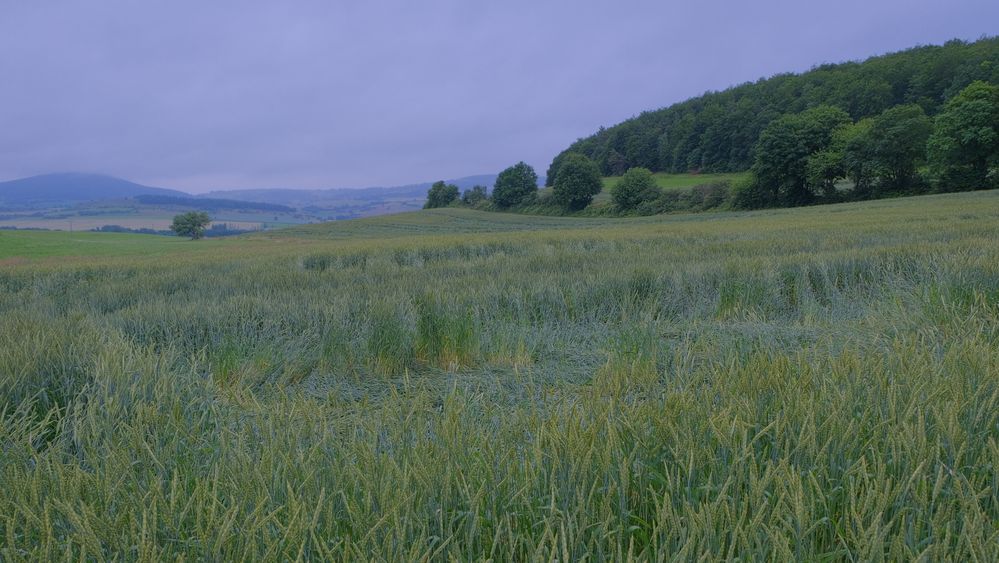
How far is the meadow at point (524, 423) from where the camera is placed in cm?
117

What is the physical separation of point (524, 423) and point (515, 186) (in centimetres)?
8498

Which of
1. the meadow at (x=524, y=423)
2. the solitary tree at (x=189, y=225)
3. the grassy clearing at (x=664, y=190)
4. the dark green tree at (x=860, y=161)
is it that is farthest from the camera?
the solitary tree at (x=189, y=225)

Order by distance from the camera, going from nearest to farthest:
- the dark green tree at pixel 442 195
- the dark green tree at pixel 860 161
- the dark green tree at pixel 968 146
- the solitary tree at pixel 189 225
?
the dark green tree at pixel 968 146, the dark green tree at pixel 860 161, the solitary tree at pixel 189 225, the dark green tree at pixel 442 195

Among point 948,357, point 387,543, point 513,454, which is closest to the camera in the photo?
point 387,543

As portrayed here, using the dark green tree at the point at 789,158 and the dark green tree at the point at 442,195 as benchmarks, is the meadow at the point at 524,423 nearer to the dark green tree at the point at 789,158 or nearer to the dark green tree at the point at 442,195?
the dark green tree at the point at 789,158

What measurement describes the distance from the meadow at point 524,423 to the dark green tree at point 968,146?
177 ft

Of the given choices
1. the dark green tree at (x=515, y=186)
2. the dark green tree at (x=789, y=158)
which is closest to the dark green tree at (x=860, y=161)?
the dark green tree at (x=789, y=158)

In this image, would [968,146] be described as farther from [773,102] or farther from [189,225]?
[189,225]

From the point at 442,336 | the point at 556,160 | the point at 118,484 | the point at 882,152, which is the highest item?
the point at 556,160

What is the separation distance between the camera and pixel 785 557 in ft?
3.15

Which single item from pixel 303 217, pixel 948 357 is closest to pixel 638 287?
pixel 948 357

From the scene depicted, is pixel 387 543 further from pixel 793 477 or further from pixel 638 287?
pixel 638 287

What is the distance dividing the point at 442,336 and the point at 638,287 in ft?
9.26

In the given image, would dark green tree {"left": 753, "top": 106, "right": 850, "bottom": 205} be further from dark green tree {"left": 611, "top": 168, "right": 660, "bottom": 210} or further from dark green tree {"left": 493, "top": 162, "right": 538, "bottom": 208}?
dark green tree {"left": 493, "top": 162, "right": 538, "bottom": 208}
